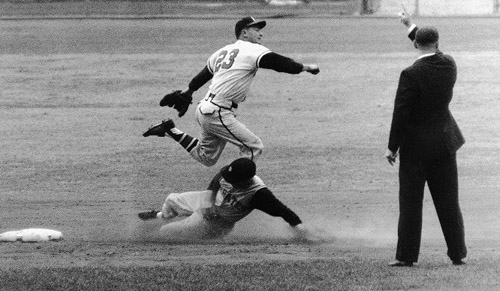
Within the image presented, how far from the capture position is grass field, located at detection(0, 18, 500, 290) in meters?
8.45

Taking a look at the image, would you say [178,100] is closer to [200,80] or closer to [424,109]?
[200,80]

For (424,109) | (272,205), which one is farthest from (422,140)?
(272,205)

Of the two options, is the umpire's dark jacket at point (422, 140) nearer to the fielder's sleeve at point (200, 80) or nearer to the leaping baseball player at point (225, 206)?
the leaping baseball player at point (225, 206)

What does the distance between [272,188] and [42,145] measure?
4.34 metres

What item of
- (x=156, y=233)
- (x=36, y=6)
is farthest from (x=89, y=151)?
(x=36, y=6)

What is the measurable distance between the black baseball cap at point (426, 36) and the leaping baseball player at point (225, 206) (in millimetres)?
2140

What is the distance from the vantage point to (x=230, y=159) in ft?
47.6

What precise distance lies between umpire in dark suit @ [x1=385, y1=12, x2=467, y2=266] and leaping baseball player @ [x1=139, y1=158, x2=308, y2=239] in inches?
64.4

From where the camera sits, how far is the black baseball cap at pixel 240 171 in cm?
988

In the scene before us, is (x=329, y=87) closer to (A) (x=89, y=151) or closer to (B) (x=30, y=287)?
(A) (x=89, y=151)

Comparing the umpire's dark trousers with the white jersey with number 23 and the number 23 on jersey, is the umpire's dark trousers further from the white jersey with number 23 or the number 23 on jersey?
the number 23 on jersey

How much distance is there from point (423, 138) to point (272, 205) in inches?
76.0

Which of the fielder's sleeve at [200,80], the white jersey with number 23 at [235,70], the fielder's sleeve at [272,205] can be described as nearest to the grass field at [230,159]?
the fielder's sleeve at [272,205]

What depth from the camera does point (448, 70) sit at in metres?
8.56
